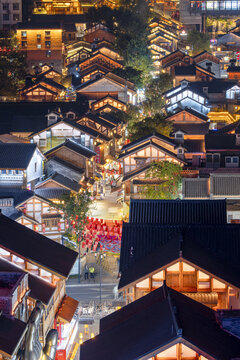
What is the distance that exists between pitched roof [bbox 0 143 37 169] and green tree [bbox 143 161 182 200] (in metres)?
6.39

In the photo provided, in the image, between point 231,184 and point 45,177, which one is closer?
point 231,184

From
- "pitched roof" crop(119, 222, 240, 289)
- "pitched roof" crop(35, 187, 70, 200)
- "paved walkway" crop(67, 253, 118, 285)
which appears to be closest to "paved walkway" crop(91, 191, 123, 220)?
"pitched roof" crop(35, 187, 70, 200)

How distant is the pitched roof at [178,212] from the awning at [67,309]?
12.0ft

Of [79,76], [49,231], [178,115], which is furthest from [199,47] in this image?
[49,231]

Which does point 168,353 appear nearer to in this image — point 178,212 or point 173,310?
point 173,310

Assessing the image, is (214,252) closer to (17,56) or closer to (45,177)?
(45,177)

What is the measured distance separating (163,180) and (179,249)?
17.9 metres

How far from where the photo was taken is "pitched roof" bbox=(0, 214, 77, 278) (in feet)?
71.6

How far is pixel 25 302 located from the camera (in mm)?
19703

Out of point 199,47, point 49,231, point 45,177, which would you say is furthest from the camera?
point 199,47

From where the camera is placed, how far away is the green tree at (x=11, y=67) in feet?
211

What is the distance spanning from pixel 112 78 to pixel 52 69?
9187mm

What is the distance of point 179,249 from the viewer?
21094 millimetres

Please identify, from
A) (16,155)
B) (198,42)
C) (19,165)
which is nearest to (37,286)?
(19,165)
